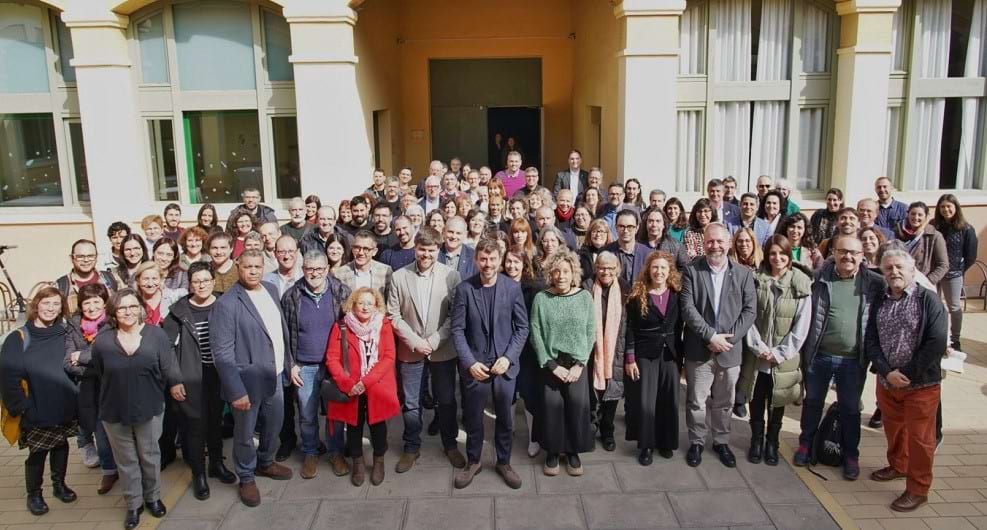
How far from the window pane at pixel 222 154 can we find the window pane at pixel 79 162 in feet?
4.62

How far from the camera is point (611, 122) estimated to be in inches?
421

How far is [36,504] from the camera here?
529cm

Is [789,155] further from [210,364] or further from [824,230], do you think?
[210,364]

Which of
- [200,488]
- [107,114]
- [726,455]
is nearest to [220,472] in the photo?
[200,488]

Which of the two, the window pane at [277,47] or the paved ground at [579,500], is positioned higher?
the window pane at [277,47]

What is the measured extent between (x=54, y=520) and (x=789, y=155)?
9.40 metres

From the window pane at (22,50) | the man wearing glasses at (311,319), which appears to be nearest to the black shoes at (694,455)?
the man wearing glasses at (311,319)

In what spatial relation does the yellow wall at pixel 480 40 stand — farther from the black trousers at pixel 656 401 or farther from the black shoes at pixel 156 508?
the black shoes at pixel 156 508

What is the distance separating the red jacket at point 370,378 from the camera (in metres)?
5.43

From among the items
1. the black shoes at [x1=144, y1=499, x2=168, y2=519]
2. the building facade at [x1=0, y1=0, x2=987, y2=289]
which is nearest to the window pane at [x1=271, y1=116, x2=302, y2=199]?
the building facade at [x1=0, y1=0, x2=987, y2=289]

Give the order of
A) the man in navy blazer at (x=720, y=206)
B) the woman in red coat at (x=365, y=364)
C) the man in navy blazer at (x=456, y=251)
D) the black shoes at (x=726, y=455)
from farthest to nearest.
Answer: the man in navy blazer at (x=720, y=206) → the man in navy blazer at (x=456, y=251) → the black shoes at (x=726, y=455) → the woman in red coat at (x=365, y=364)

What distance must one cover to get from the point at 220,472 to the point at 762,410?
406 cm

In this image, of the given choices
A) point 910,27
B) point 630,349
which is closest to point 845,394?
point 630,349

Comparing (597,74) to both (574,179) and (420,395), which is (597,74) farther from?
(420,395)
